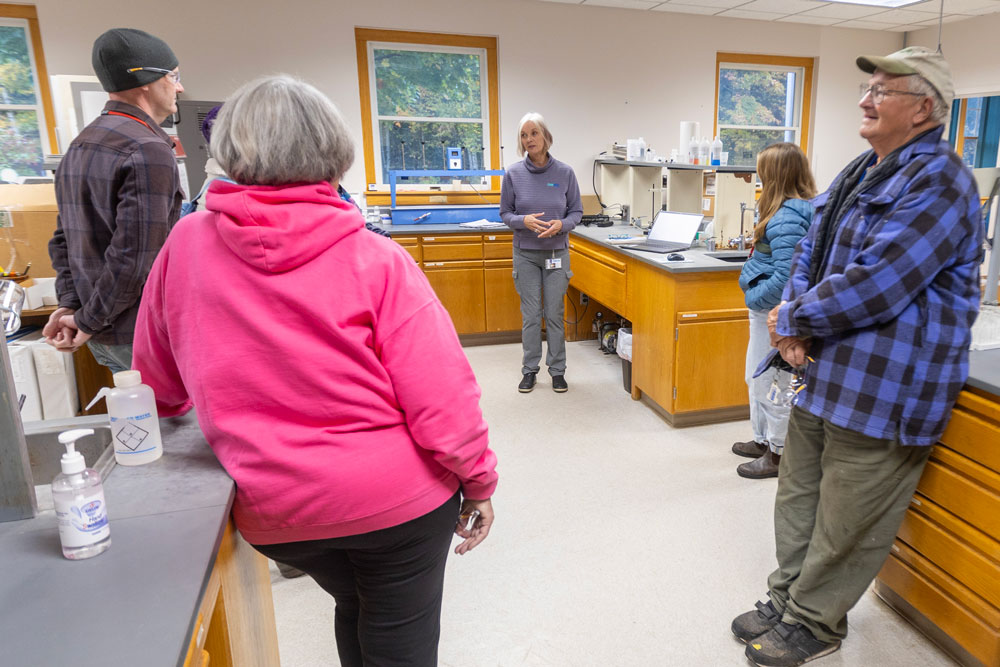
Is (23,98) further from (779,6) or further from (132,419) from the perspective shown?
(779,6)

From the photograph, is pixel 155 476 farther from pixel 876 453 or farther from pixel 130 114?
pixel 876 453

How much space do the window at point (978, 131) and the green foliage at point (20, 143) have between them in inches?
325

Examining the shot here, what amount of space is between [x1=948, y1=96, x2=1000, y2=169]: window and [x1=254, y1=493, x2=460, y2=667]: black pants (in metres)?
7.61

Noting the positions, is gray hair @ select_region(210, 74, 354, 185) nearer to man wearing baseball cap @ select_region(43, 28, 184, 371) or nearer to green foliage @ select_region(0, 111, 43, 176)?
man wearing baseball cap @ select_region(43, 28, 184, 371)

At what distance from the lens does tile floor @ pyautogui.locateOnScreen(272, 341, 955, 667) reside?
174cm

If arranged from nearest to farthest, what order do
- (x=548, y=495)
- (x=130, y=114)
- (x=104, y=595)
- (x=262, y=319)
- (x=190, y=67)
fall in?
(x=104, y=595), (x=262, y=319), (x=130, y=114), (x=548, y=495), (x=190, y=67)

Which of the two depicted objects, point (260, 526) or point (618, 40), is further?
point (618, 40)

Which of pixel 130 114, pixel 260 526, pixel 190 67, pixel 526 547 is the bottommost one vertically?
pixel 526 547

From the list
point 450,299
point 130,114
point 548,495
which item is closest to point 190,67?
point 450,299

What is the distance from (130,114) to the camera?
1733 millimetres

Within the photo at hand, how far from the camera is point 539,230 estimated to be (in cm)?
362

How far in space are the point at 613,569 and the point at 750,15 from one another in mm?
5372

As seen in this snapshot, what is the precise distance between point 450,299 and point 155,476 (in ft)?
12.1

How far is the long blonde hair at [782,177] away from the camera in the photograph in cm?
240
